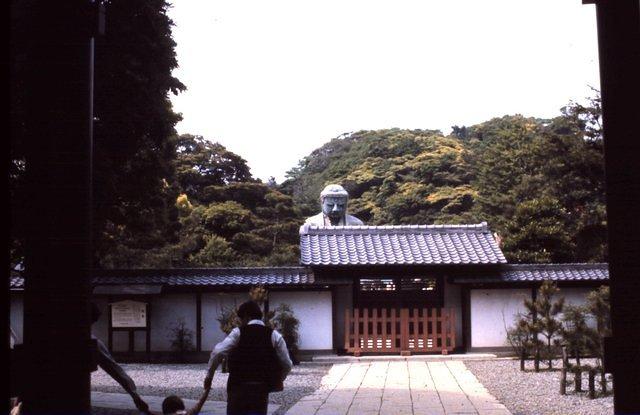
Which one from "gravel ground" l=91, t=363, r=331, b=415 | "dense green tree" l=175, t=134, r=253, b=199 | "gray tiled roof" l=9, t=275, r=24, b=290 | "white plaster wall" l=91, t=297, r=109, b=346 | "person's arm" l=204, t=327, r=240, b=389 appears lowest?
"gravel ground" l=91, t=363, r=331, b=415

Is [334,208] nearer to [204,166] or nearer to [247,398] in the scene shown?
[204,166]

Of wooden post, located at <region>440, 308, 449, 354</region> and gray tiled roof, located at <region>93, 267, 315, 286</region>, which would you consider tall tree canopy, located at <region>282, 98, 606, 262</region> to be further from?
gray tiled roof, located at <region>93, 267, 315, 286</region>

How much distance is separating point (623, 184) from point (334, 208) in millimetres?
23515

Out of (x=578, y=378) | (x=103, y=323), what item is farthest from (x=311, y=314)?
(x=578, y=378)

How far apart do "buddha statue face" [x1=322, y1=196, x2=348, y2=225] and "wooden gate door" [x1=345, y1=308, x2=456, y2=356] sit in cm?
897

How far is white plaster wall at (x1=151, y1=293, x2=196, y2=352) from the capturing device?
A: 1930 cm

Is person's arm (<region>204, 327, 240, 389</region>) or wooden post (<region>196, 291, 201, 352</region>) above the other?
person's arm (<region>204, 327, 240, 389</region>)

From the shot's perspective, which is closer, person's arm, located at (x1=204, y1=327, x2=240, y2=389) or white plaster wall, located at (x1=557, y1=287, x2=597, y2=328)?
person's arm, located at (x1=204, y1=327, x2=240, y2=389)

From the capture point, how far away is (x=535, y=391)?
40.4ft

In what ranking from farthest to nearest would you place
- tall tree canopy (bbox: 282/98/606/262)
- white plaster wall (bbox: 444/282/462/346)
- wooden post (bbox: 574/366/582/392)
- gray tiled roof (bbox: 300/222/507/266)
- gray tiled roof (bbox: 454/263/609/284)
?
tall tree canopy (bbox: 282/98/606/262) < white plaster wall (bbox: 444/282/462/346) < gray tiled roof (bbox: 300/222/507/266) < gray tiled roof (bbox: 454/263/609/284) < wooden post (bbox: 574/366/582/392)

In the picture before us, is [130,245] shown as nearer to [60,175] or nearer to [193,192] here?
[193,192]

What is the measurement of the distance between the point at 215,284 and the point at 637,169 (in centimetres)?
1521

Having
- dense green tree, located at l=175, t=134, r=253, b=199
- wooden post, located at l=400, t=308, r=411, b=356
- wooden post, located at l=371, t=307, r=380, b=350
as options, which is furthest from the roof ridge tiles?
dense green tree, located at l=175, t=134, r=253, b=199

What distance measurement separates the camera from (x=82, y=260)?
480 centimetres
